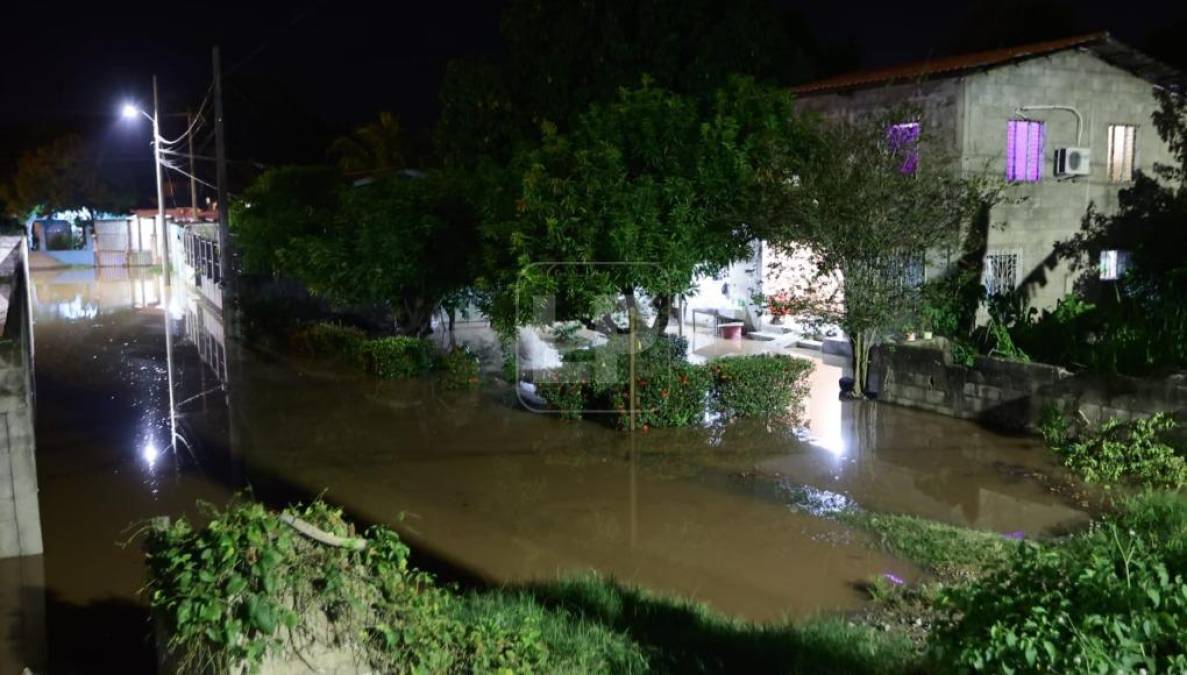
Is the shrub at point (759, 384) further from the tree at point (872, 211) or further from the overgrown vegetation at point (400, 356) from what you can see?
the overgrown vegetation at point (400, 356)

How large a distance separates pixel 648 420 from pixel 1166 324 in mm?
6341

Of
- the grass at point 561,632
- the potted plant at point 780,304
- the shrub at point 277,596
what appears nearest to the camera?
the shrub at point 277,596

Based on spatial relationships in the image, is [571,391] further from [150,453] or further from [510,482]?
[150,453]

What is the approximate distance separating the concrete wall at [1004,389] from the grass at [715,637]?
6.16m

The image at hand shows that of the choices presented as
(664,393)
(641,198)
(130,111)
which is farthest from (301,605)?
(130,111)

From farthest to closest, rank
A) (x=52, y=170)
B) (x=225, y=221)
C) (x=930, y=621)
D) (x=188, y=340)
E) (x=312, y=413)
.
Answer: (x=52, y=170), (x=225, y=221), (x=188, y=340), (x=312, y=413), (x=930, y=621)

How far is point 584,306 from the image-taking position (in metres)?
12.5

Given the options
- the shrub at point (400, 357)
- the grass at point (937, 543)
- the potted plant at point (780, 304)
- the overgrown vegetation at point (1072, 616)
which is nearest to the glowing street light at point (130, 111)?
the shrub at point (400, 357)

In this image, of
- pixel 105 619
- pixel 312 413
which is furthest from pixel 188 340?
pixel 105 619

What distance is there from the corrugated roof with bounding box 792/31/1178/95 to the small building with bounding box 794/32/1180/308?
1.0 inches

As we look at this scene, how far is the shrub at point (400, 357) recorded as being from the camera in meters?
16.5

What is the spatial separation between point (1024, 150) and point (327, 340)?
12955mm

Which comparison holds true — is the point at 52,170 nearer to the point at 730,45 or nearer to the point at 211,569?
the point at 730,45

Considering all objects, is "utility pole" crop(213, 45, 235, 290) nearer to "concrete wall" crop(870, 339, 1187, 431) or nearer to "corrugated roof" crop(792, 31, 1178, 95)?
"corrugated roof" crop(792, 31, 1178, 95)
